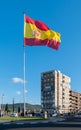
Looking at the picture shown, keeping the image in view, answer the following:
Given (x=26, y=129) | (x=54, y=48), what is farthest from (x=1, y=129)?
(x=54, y=48)

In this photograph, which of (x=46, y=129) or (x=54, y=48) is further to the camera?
(x=54, y=48)

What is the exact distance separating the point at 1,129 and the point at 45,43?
20.1 meters

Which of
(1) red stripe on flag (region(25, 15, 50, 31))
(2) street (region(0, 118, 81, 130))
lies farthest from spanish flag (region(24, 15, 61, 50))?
(2) street (region(0, 118, 81, 130))

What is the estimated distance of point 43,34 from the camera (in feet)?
147

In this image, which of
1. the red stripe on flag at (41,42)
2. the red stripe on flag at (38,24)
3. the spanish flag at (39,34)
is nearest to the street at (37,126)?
the red stripe on flag at (41,42)

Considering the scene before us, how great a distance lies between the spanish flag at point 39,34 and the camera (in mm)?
43719

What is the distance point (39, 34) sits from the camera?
1762 inches

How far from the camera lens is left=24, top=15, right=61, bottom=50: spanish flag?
43.7 m

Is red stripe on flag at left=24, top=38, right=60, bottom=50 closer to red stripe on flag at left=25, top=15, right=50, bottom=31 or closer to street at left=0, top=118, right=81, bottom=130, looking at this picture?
red stripe on flag at left=25, top=15, right=50, bottom=31

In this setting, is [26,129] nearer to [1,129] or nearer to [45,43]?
[1,129]

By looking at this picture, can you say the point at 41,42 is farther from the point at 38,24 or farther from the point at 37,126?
the point at 37,126

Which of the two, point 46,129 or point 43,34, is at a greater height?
Answer: point 43,34

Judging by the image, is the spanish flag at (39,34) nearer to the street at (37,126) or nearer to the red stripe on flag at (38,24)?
the red stripe on flag at (38,24)

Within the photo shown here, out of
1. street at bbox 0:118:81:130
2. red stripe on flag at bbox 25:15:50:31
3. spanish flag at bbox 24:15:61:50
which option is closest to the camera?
street at bbox 0:118:81:130
